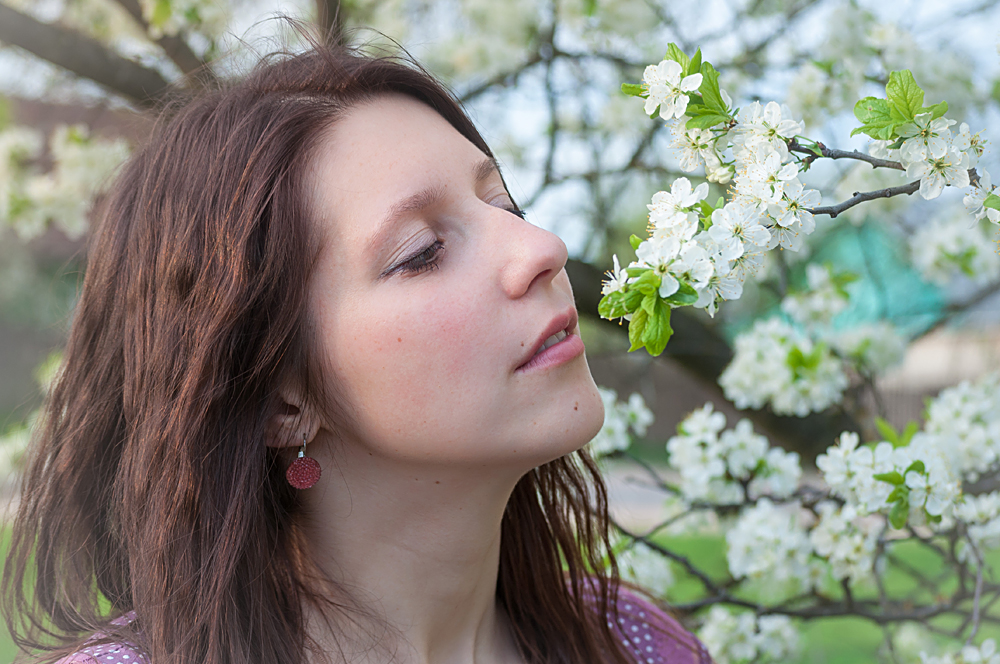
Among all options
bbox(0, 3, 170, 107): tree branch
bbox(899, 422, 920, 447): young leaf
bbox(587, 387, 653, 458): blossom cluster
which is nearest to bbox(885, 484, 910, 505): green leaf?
bbox(899, 422, 920, 447): young leaf

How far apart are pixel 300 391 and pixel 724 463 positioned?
1.15m

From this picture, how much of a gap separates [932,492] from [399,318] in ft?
2.99

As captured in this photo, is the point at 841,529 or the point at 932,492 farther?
the point at 841,529

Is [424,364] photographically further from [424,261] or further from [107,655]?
[107,655]

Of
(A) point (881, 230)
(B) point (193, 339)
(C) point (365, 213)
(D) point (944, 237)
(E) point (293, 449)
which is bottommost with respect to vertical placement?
(E) point (293, 449)

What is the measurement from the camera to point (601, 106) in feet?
9.69

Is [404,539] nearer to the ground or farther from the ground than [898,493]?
nearer to the ground

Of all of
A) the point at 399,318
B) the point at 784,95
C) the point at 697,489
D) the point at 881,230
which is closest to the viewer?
the point at 399,318

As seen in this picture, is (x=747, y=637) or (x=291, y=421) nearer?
(x=291, y=421)

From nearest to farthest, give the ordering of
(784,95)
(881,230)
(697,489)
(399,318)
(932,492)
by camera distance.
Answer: (399,318)
(932,492)
(697,489)
(784,95)
(881,230)

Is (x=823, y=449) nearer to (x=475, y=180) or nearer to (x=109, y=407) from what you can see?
(x=475, y=180)

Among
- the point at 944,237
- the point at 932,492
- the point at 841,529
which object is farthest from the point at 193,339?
the point at 944,237

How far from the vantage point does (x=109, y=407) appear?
125 cm

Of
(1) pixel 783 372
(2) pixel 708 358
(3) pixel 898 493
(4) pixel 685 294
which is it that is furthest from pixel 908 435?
(4) pixel 685 294
